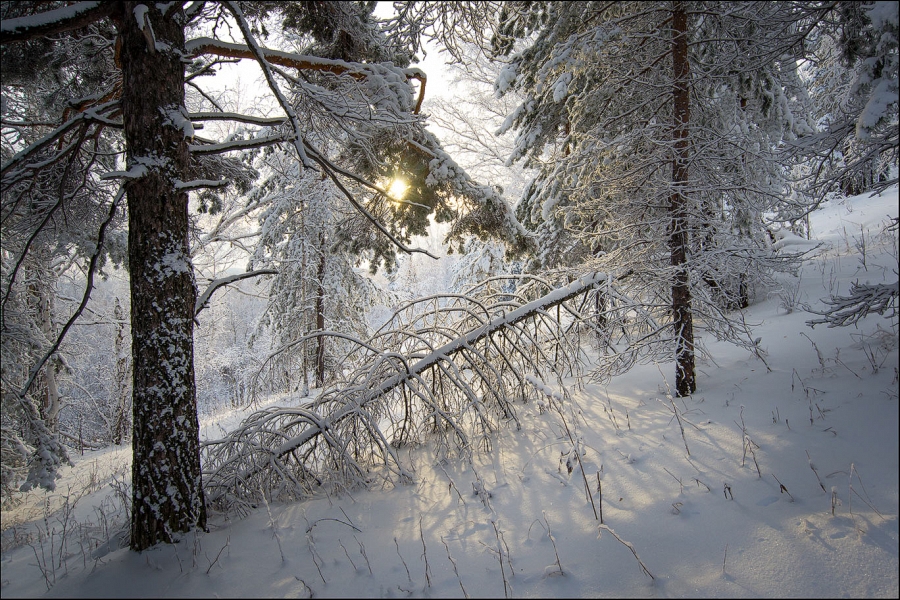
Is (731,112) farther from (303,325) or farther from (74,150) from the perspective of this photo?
(303,325)

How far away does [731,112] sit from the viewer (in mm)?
5742

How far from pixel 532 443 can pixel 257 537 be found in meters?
2.74

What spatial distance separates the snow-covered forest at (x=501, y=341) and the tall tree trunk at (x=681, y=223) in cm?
4

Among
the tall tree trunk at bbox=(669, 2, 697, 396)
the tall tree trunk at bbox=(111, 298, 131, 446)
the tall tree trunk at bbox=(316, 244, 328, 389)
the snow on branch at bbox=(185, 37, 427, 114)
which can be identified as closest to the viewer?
the snow on branch at bbox=(185, 37, 427, 114)

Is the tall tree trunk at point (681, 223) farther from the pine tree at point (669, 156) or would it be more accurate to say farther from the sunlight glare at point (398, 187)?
the sunlight glare at point (398, 187)

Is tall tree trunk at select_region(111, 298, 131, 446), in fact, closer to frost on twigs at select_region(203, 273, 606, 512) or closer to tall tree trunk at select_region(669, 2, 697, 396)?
frost on twigs at select_region(203, 273, 606, 512)

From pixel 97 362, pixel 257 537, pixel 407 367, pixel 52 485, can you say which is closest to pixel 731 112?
pixel 407 367

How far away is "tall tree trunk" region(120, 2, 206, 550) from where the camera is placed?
9.59 ft

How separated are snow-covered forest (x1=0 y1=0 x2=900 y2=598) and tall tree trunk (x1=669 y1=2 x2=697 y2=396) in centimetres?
4

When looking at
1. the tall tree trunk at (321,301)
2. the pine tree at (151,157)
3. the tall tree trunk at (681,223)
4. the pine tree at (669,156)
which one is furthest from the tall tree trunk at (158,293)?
the tall tree trunk at (321,301)

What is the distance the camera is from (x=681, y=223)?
462 cm

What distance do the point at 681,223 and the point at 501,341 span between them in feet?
8.55

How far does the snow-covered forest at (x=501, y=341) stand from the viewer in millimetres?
2283

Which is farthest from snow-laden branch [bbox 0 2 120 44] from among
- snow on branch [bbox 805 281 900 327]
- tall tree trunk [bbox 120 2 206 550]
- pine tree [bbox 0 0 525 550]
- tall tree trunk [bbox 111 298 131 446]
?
tall tree trunk [bbox 111 298 131 446]
